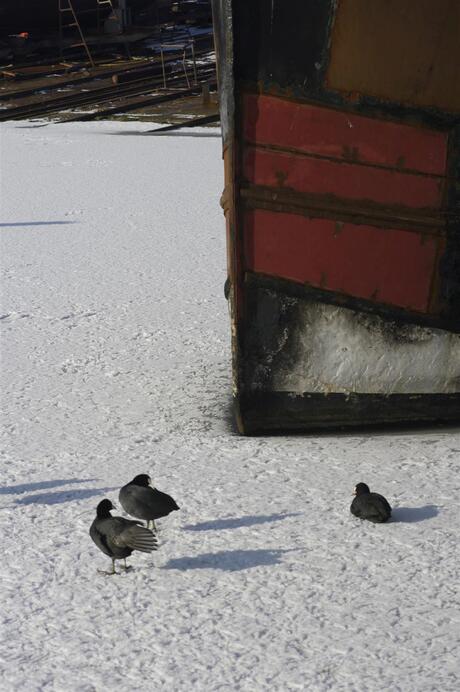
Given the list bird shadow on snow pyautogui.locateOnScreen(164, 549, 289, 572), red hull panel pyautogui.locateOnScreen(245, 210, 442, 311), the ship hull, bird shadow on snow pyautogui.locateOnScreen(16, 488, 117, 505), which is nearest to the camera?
bird shadow on snow pyautogui.locateOnScreen(164, 549, 289, 572)

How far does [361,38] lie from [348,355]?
1.43 meters

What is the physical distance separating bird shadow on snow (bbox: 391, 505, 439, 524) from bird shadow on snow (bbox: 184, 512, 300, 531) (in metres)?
0.39

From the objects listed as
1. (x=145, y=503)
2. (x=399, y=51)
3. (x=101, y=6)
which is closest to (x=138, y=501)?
(x=145, y=503)

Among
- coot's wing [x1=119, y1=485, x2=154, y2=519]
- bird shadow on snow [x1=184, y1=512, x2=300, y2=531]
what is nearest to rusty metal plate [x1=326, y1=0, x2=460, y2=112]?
bird shadow on snow [x1=184, y1=512, x2=300, y2=531]

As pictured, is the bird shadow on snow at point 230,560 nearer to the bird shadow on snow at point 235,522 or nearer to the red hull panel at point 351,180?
the bird shadow on snow at point 235,522

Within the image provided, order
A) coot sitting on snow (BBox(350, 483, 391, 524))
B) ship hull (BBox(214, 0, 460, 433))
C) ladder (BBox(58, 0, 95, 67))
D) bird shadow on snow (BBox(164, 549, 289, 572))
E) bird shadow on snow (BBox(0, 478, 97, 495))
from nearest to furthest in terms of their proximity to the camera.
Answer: bird shadow on snow (BBox(164, 549, 289, 572)) < coot sitting on snow (BBox(350, 483, 391, 524)) < bird shadow on snow (BBox(0, 478, 97, 495)) < ship hull (BBox(214, 0, 460, 433)) < ladder (BBox(58, 0, 95, 67))

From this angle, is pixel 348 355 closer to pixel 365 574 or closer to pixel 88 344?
pixel 365 574

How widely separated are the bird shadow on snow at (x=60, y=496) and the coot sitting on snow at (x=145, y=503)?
52 cm

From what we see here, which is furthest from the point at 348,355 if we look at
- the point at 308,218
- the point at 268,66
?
the point at 268,66

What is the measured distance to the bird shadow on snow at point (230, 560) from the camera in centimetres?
399

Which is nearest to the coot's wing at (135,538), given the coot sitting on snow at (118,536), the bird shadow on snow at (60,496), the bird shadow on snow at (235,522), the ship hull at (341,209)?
the coot sitting on snow at (118,536)

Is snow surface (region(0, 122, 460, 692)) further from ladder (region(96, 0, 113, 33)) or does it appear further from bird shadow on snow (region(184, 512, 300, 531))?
ladder (region(96, 0, 113, 33))

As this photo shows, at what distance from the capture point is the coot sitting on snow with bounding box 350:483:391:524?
14.0ft

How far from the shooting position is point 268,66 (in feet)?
16.0
